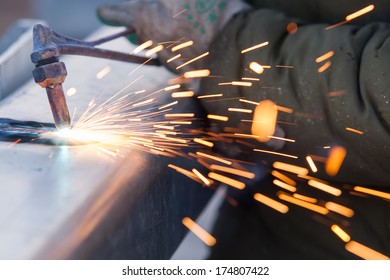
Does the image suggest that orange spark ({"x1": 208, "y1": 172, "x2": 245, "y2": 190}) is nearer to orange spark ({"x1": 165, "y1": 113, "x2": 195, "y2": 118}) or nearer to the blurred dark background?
orange spark ({"x1": 165, "y1": 113, "x2": 195, "y2": 118})

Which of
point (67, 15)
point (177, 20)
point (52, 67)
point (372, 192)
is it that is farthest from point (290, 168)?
point (67, 15)

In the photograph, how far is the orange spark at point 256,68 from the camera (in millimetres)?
1096

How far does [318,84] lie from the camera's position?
1043mm

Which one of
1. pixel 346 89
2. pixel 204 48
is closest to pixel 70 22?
pixel 204 48

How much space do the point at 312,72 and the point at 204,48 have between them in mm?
240

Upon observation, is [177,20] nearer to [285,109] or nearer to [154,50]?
[154,50]

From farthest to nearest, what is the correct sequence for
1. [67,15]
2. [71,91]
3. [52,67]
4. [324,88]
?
[67,15]
[71,91]
[324,88]
[52,67]

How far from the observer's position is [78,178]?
82cm

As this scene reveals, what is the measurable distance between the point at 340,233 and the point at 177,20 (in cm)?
53

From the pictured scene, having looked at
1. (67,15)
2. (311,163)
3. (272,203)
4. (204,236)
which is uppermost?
(67,15)

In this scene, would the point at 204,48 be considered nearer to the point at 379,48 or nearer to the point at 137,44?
the point at 137,44

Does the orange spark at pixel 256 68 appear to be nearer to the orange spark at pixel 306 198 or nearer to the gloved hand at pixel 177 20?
the gloved hand at pixel 177 20

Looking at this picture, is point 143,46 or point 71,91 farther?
point 143,46

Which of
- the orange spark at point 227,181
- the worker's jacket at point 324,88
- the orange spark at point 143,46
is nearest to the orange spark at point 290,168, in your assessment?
the worker's jacket at point 324,88
